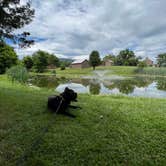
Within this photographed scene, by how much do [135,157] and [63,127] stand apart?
140 cm

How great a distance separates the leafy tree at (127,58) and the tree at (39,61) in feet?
75.8

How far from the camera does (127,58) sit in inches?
2094

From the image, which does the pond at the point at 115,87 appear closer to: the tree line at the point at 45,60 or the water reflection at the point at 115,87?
the water reflection at the point at 115,87

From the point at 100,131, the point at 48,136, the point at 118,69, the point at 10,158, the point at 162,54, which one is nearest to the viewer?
the point at 10,158

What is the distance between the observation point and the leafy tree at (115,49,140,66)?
51.3 metres

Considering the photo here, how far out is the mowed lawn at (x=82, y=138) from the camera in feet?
7.68

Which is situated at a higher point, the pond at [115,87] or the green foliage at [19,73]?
the green foliage at [19,73]

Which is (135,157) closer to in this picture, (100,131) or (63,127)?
(100,131)

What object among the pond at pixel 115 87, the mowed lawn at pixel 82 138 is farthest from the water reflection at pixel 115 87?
the mowed lawn at pixel 82 138

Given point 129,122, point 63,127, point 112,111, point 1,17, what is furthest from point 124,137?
point 1,17

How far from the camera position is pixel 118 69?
41875 mm

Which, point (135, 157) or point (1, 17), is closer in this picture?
point (135, 157)

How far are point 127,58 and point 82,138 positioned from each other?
52.5 m

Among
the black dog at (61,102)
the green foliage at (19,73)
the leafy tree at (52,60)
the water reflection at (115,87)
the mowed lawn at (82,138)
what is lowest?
the water reflection at (115,87)
